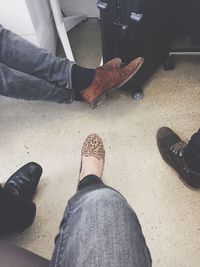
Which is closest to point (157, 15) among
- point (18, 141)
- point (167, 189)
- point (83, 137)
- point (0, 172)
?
point (83, 137)

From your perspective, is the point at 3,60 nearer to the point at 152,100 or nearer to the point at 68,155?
the point at 68,155

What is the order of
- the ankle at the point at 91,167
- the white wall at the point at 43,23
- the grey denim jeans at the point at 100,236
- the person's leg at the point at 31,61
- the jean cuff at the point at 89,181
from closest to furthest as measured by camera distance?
the grey denim jeans at the point at 100,236
the jean cuff at the point at 89,181
the ankle at the point at 91,167
the person's leg at the point at 31,61
the white wall at the point at 43,23

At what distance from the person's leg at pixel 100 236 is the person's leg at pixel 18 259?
6 centimetres

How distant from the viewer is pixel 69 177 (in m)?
1.16

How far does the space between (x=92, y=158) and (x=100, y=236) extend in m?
0.50

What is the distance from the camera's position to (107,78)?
1.17 m

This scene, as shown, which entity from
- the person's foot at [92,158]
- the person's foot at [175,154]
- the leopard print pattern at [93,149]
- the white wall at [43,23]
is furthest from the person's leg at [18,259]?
the white wall at [43,23]

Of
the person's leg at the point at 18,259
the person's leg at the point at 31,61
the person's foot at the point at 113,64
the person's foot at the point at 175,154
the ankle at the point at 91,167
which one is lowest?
the person's foot at the point at 175,154

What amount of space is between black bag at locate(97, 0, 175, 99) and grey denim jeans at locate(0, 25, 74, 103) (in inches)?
8.8

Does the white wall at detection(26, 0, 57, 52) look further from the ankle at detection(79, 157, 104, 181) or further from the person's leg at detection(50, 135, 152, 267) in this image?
the person's leg at detection(50, 135, 152, 267)

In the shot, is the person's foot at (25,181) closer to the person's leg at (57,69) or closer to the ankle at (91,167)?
the ankle at (91,167)

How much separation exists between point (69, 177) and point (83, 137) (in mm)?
200

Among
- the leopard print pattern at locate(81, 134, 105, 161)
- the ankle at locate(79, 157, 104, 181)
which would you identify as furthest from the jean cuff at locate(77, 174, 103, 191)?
the leopard print pattern at locate(81, 134, 105, 161)

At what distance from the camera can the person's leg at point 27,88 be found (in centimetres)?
115
